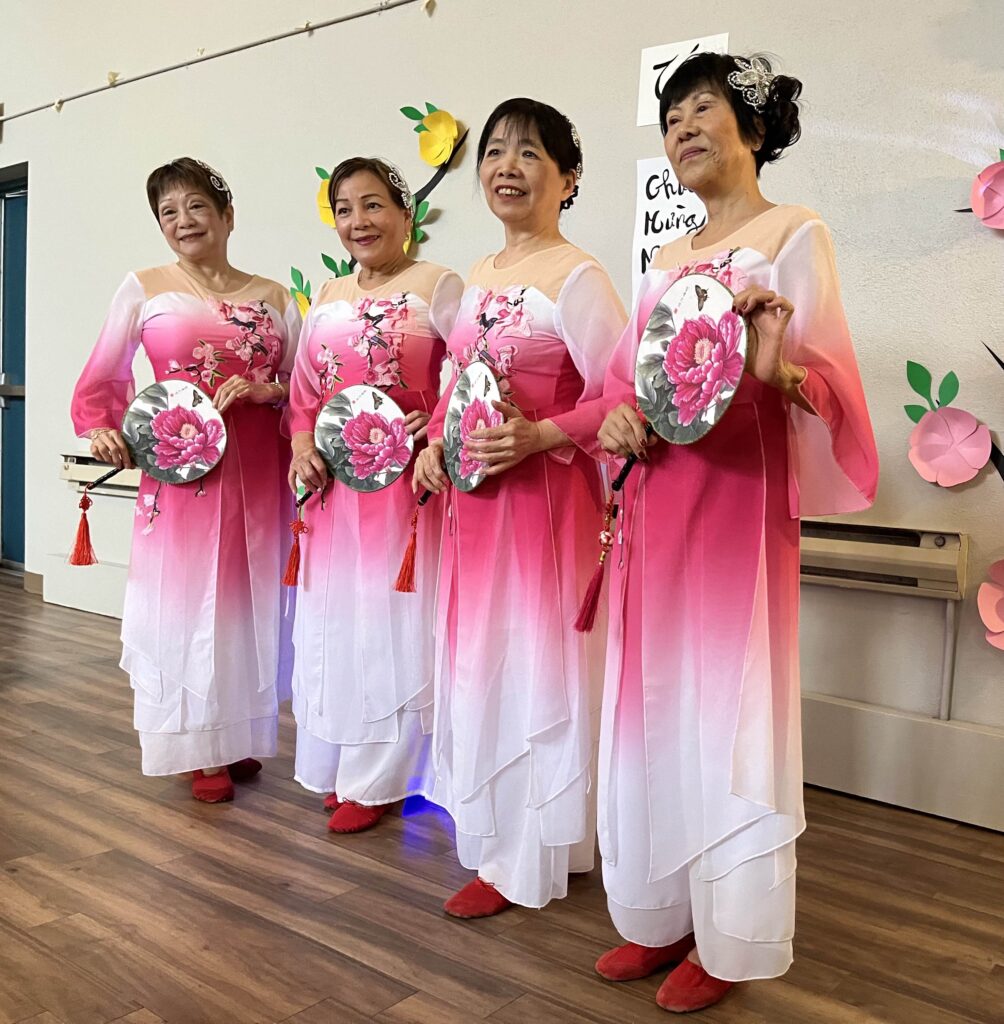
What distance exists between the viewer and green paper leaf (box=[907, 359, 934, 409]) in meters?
2.58

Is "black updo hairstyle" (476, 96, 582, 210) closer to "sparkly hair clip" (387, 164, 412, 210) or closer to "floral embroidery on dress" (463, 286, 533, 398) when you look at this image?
"floral embroidery on dress" (463, 286, 533, 398)

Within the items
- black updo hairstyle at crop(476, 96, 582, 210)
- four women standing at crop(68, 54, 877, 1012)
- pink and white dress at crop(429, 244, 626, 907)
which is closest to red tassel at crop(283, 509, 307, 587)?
four women standing at crop(68, 54, 877, 1012)

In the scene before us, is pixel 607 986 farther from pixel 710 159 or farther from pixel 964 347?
pixel 964 347

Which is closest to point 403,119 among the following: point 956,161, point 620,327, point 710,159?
point 956,161

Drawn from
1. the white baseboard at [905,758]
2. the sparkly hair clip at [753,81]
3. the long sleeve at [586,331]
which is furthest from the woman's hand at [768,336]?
the white baseboard at [905,758]

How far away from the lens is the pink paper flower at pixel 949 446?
2.51 metres

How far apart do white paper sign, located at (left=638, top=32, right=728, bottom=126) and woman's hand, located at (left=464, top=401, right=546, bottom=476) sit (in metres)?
1.59

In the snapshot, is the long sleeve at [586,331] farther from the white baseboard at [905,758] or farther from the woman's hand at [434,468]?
the white baseboard at [905,758]

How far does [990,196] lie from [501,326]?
132 cm

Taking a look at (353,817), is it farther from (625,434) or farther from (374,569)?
(625,434)

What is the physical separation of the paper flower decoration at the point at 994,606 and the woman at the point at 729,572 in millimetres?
1141

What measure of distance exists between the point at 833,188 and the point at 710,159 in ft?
4.46

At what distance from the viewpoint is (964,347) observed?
2.54 meters

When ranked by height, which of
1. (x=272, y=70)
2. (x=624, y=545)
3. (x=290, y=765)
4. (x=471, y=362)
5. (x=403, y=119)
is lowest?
(x=290, y=765)
